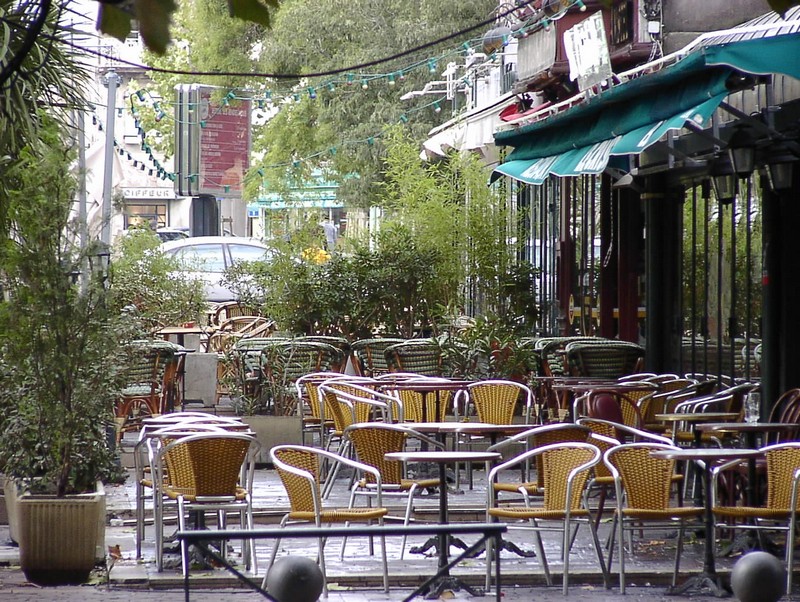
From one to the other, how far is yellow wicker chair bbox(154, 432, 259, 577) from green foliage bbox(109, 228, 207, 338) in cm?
→ 989

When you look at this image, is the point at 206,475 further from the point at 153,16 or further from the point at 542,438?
the point at 153,16

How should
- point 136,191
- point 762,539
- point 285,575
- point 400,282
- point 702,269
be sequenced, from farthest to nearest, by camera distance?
1. point 136,191
2. point 400,282
3. point 702,269
4. point 762,539
5. point 285,575

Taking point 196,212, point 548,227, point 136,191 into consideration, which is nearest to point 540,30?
point 548,227

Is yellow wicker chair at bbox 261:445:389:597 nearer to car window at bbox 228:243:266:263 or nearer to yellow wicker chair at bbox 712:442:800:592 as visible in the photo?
yellow wicker chair at bbox 712:442:800:592

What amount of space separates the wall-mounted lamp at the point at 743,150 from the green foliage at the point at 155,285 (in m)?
8.98

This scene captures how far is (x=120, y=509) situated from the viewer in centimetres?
1039

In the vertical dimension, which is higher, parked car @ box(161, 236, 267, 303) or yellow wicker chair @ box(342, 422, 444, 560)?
parked car @ box(161, 236, 267, 303)

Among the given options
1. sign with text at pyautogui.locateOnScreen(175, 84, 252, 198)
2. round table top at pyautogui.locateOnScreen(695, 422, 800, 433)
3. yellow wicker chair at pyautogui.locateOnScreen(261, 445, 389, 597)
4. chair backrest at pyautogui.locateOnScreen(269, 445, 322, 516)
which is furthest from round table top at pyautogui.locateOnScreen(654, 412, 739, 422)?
sign with text at pyautogui.locateOnScreen(175, 84, 252, 198)

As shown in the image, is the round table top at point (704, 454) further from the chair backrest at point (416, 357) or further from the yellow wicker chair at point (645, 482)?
the chair backrest at point (416, 357)

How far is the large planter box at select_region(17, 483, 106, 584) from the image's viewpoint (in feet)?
26.6

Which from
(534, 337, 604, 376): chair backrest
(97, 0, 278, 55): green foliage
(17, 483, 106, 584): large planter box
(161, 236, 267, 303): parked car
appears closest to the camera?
(97, 0, 278, 55): green foliage

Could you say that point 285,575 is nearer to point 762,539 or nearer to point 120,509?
point 762,539

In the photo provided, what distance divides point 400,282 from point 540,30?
457 centimetres

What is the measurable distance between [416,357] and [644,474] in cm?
603
